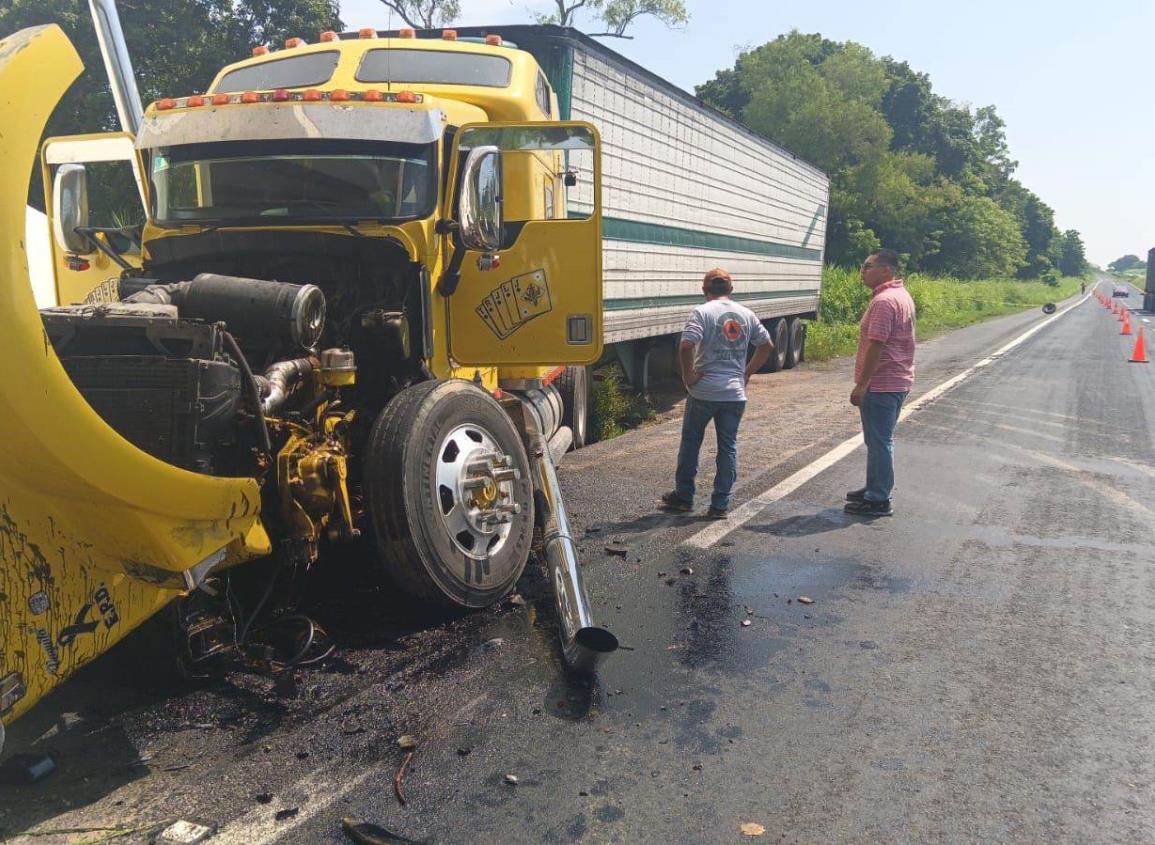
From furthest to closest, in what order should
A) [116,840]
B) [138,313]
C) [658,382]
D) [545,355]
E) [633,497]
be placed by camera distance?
[658,382]
[633,497]
[545,355]
[138,313]
[116,840]

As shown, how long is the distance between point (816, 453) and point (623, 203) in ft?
10.2

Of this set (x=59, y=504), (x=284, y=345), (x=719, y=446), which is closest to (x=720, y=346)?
(x=719, y=446)

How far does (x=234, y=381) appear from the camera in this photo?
3275 millimetres

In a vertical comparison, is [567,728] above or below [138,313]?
below

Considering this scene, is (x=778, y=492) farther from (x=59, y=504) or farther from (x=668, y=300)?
(x=59, y=504)

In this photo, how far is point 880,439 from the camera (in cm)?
652

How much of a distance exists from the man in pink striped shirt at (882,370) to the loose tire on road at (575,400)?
2.84 meters

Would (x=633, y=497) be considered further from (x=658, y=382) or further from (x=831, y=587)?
(x=658, y=382)

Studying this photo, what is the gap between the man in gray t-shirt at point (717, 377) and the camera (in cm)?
640

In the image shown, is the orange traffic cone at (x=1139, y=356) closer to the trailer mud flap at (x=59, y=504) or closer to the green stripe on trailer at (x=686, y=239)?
the green stripe on trailer at (x=686, y=239)

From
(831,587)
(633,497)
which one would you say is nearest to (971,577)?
(831,587)

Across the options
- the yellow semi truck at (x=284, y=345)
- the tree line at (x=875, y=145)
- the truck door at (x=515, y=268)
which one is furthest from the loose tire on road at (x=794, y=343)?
the tree line at (x=875, y=145)

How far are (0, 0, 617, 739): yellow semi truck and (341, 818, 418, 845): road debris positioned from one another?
0.95 m

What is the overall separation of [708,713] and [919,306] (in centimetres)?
3505
